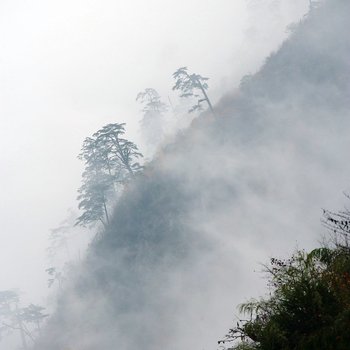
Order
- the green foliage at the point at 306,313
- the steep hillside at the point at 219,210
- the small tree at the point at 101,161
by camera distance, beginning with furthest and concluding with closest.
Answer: the small tree at the point at 101,161 → the steep hillside at the point at 219,210 → the green foliage at the point at 306,313

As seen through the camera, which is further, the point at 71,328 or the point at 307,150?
the point at 71,328

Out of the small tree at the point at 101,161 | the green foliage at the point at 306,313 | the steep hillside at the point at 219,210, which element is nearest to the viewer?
the green foliage at the point at 306,313

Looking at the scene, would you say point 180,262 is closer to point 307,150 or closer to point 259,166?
point 259,166

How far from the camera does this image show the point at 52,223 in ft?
377

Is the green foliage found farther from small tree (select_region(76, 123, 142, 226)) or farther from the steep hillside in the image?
small tree (select_region(76, 123, 142, 226))

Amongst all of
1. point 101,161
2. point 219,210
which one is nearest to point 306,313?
point 219,210

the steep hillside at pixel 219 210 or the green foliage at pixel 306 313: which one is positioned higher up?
the steep hillside at pixel 219 210

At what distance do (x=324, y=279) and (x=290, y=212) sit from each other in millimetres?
19698

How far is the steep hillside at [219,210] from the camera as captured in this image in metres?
23.6

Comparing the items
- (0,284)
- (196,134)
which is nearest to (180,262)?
(196,134)

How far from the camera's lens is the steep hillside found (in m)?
23.6

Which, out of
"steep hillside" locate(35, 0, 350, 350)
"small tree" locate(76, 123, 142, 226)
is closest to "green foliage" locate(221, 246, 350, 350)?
"steep hillside" locate(35, 0, 350, 350)

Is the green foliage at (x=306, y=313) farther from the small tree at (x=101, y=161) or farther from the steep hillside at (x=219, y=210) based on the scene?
the small tree at (x=101, y=161)

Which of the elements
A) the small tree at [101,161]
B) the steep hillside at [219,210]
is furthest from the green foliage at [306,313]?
the small tree at [101,161]
